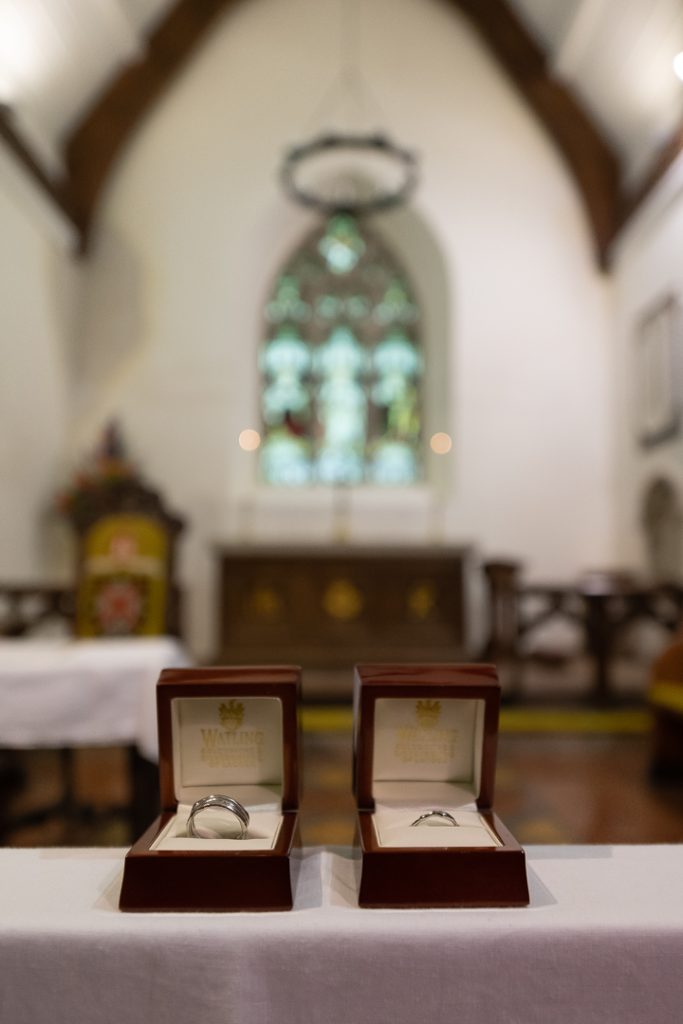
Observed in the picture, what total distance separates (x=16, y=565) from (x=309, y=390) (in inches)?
144

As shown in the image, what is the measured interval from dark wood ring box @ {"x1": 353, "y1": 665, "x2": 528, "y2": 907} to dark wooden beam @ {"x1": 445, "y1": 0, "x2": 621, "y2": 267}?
7700 millimetres

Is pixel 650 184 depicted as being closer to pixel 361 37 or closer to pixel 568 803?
pixel 361 37

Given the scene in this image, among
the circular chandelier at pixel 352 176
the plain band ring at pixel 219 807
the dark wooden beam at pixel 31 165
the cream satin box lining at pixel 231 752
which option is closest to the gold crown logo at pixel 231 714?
the cream satin box lining at pixel 231 752

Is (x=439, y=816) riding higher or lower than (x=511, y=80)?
lower

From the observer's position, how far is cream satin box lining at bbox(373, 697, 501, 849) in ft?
3.59

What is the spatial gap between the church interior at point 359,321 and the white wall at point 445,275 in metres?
0.03

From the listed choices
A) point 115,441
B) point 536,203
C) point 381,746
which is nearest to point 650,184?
point 536,203

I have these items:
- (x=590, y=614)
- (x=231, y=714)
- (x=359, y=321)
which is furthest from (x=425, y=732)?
(x=359, y=321)

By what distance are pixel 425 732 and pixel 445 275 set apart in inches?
298

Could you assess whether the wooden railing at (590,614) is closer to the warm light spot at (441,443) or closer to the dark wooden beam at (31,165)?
the warm light spot at (441,443)

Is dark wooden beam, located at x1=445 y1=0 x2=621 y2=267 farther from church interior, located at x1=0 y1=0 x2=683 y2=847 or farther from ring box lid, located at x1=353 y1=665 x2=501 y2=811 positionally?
ring box lid, located at x1=353 y1=665 x2=501 y2=811

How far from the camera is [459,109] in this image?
800cm

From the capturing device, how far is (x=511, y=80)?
313 inches

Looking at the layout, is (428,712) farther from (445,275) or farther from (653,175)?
(445,275)
